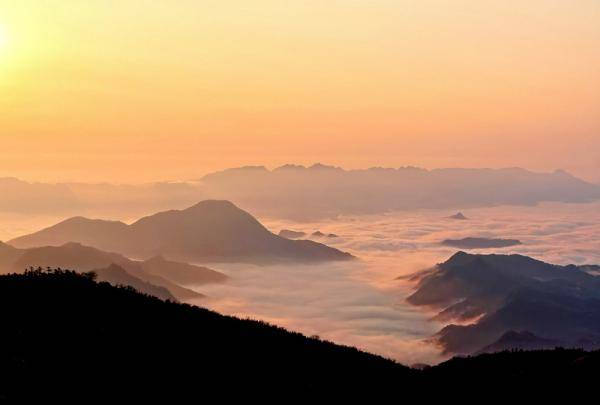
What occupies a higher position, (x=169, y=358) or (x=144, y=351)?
(x=144, y=351)

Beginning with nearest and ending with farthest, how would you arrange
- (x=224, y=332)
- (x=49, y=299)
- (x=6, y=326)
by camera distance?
1. (x=6, y=326)
2. (x=49, y=299)
3. (x=224, y=332)

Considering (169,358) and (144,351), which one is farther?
(144,351)

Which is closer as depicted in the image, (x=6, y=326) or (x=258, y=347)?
(x=6, y=326)

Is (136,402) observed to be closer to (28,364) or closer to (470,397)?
(28,364)

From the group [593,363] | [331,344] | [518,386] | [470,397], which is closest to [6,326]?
[331,344]

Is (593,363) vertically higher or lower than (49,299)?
lower

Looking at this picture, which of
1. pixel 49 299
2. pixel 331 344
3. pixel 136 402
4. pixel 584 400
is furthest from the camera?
pixel 331 344

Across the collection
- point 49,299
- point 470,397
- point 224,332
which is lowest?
point 470,397

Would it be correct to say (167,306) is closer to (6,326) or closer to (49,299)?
(49,299)
